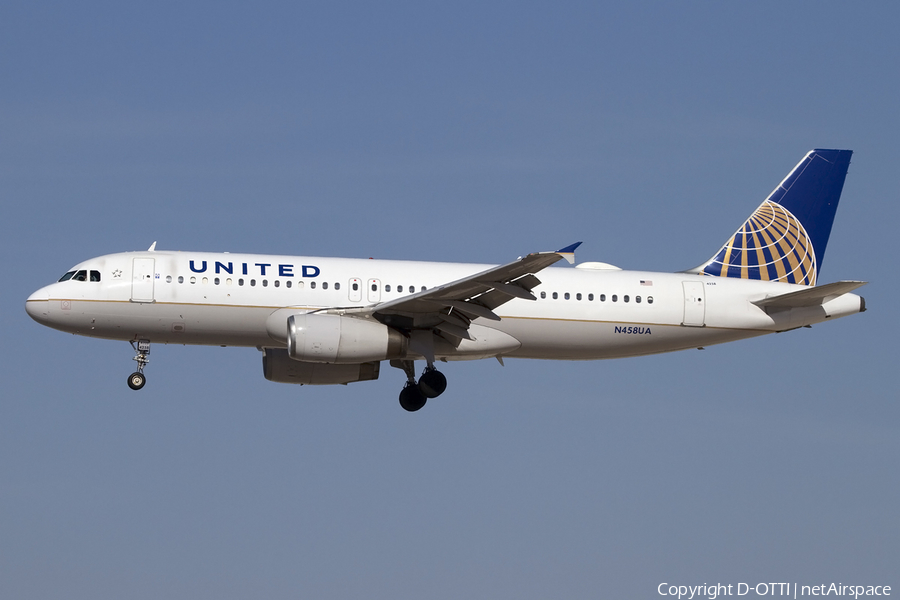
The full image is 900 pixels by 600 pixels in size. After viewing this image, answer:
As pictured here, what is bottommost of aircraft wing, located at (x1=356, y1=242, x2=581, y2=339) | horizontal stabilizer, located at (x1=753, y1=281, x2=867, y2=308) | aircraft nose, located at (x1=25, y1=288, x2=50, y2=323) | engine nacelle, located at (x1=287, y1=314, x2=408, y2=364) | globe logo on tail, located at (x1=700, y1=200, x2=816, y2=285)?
engine nacelle, located at (x1=287, y1=314, x2=408, y2=364)

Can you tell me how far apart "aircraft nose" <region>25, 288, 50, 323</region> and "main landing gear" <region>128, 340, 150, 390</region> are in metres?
2.50

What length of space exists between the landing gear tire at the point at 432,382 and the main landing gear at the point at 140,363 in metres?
7.94

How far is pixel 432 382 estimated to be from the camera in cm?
3634

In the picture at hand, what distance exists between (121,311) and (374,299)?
7012 mm

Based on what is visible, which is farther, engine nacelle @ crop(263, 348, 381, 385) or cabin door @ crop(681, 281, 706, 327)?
engine nacelle @ crop(263, 348, 381, 385)

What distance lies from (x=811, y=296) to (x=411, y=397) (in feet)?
40.3

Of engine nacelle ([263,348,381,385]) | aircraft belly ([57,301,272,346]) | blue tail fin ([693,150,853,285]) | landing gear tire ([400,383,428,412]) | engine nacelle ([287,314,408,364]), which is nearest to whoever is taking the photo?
engine nacelle ([287,314,408,364])

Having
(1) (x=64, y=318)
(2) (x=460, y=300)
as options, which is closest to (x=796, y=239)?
(2) (x=460, y=300)

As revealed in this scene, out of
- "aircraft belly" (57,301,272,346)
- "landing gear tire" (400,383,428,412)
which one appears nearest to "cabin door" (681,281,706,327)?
"landing gear tire" (400,383,428,412)

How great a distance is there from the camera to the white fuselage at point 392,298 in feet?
112

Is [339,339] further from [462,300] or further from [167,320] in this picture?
[167,320]

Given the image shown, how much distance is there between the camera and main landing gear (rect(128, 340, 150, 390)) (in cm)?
3506

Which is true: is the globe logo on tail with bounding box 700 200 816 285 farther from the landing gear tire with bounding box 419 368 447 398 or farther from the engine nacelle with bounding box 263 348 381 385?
the engine nacelle with bounding box 263 348 381 385

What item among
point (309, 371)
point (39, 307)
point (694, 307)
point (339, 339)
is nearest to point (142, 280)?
point (39, 307)
